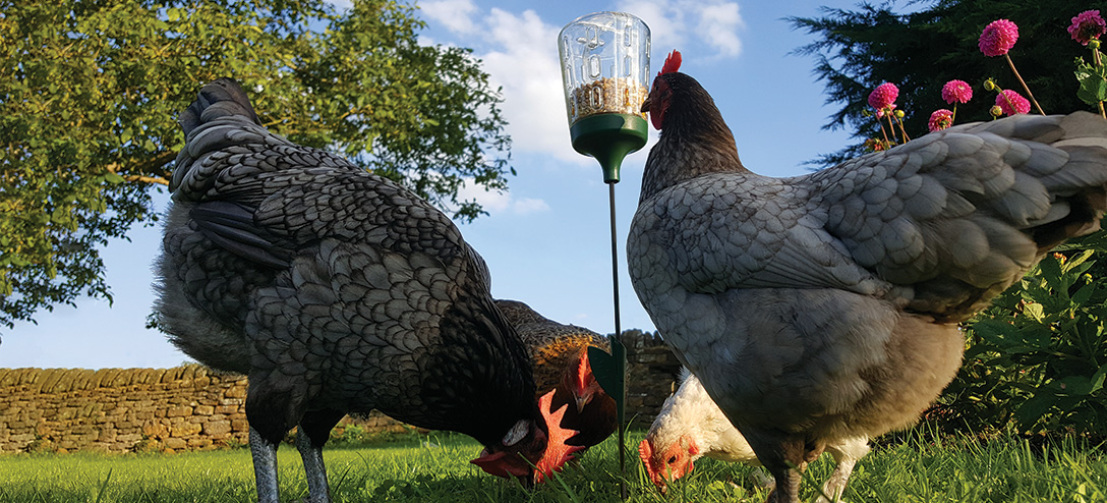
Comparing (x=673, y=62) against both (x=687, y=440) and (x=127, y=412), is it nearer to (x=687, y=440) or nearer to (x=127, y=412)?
(x=687, y=440)

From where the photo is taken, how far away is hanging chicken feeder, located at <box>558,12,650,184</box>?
3186 millimetres

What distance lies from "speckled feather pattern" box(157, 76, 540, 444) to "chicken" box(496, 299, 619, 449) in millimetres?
285

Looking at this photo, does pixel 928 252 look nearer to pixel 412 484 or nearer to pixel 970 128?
pixel 970 128

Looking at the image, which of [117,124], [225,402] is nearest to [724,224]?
[117,124]

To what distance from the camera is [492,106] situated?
15727 mm

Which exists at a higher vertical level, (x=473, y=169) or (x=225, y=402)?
(x=473, y=169)

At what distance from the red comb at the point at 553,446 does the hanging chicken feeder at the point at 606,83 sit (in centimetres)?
114

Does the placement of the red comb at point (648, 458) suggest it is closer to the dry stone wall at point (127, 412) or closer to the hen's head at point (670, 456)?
the hen's head at point (670, 456)

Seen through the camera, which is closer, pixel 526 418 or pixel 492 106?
pixel 526 418

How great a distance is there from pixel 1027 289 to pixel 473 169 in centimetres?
1258

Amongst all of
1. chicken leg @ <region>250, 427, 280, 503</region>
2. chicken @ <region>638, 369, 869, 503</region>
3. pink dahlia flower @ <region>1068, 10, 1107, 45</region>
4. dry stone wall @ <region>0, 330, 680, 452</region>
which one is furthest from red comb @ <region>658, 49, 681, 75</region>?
dry stone wall @ <region>0, 330, 680, 452</region>

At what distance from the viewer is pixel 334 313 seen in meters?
2.82

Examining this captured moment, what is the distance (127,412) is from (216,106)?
1152cm

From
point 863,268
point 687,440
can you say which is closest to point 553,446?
point 687,440
